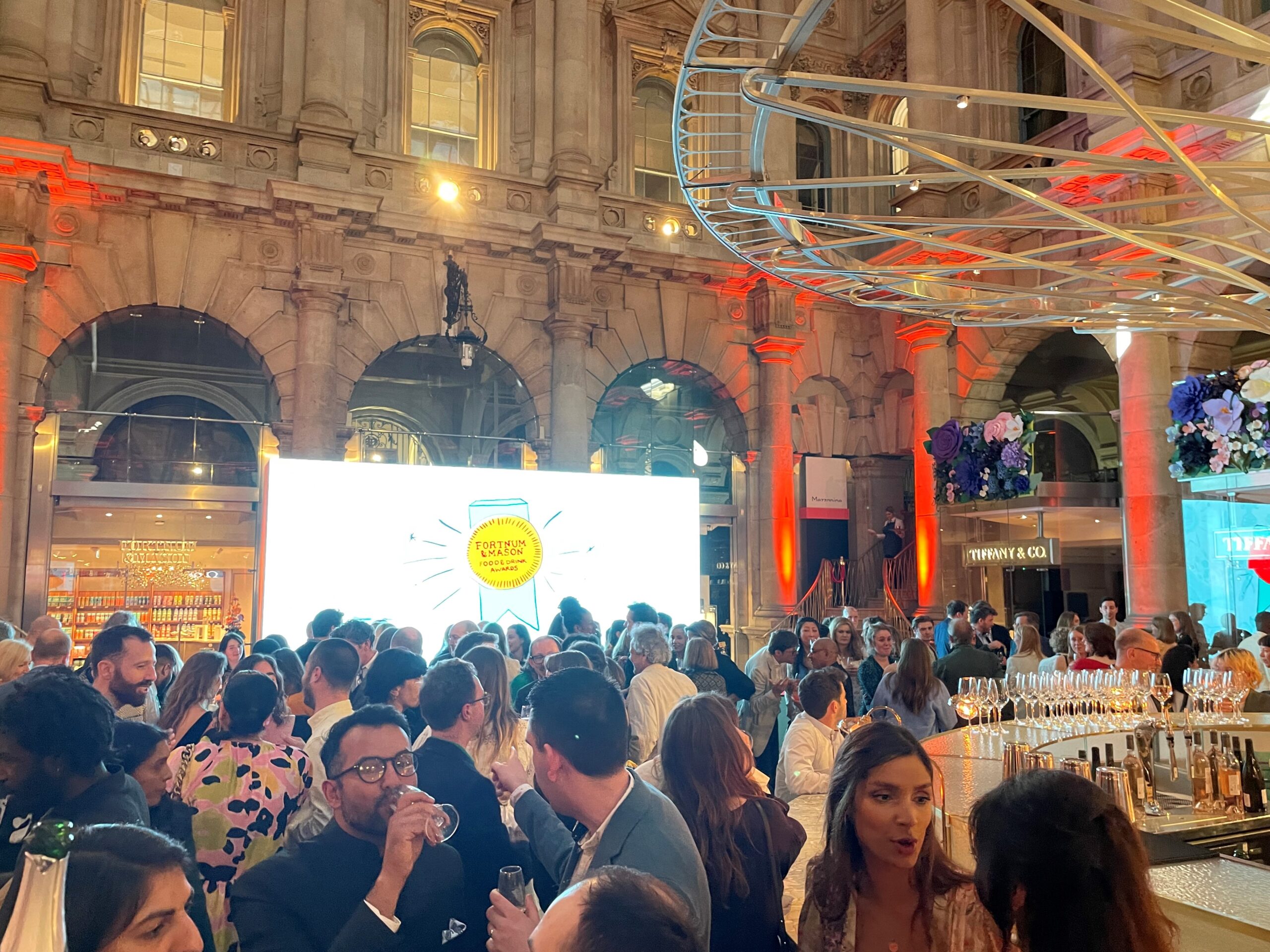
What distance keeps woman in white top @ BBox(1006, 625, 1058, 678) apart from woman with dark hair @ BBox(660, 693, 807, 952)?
18.7ft

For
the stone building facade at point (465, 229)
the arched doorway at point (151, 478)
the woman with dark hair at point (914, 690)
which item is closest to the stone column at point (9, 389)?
the stone building facade at point (465, 229)

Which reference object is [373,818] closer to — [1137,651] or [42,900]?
[42,900]

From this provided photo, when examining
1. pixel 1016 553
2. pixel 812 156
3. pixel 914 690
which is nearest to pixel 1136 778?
pixel 914 690

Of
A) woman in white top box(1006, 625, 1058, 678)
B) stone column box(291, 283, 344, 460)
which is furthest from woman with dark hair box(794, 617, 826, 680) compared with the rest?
stone column box(291, 283, 344, 460)

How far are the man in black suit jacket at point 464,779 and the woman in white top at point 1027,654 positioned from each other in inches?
229

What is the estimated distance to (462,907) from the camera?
272cm

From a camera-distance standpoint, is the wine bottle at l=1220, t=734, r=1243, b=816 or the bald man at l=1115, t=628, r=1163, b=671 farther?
the bald man at l=1115, t=628, r=1163, b=671

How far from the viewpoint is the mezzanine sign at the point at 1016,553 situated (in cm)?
1389

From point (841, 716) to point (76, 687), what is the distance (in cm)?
367

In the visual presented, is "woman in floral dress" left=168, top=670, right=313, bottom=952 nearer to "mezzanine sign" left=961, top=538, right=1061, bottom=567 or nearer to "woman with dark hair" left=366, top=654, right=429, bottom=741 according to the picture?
"woman with dark hair" left=366, top=654, right=429, bottom=741

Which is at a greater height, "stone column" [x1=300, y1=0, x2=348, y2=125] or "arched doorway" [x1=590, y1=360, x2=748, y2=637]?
A: "stone column" [x1=300, y1=0, x2=348, y2=125]

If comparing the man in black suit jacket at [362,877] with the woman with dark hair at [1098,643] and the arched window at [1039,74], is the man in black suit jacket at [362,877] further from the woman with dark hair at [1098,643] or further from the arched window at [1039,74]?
the arched window at [1039,74]

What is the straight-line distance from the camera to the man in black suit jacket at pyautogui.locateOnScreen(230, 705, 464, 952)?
8.14ft

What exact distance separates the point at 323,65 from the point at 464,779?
14.4m
